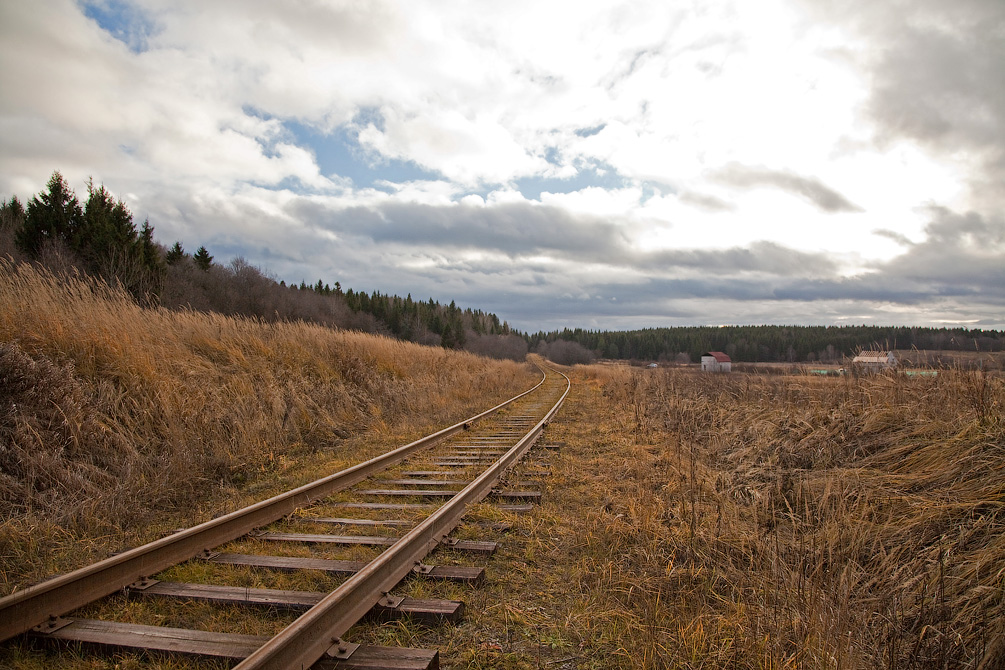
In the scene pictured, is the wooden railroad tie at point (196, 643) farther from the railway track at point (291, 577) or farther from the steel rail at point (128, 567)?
the steel rail at point (128, 567)

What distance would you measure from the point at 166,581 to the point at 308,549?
0.98 meters

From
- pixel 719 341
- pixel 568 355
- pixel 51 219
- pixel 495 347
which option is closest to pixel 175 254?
pixel 51 219

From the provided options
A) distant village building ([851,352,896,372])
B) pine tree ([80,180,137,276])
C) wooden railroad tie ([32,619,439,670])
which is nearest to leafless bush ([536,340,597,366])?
pine tree ([80,180,137,276])

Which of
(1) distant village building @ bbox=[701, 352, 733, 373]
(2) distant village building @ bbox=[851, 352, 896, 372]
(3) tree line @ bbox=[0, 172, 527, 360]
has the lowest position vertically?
(1) distant village building @ bbox=[701, 352, 733, 373]

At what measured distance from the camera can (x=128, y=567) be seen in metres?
3.50

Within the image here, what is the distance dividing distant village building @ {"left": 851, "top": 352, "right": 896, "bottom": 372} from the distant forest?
22cm

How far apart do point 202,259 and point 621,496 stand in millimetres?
66567

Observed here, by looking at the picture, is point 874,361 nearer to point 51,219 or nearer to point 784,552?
point 784,552

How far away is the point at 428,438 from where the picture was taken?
875cm

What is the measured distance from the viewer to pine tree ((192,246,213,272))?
58812mm

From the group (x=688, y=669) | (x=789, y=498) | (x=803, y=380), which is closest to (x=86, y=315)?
(x=688, y=669)

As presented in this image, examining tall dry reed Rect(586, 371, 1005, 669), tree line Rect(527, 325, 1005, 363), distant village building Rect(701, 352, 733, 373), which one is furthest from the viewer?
tree line Rect(527, 325, 1005, 363)

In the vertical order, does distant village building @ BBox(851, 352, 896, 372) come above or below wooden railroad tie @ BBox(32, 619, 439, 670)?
above

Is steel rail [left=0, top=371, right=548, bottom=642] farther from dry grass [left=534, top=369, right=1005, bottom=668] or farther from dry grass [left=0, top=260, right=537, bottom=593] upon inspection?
dry grass [left=534, top=369, right=1005, bottom=668]
